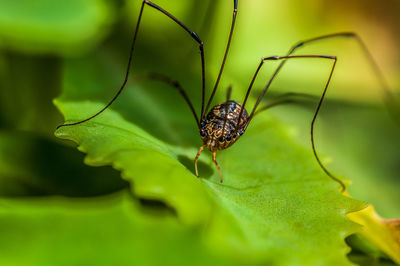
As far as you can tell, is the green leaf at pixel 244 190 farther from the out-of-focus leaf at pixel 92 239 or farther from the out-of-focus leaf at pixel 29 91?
the out-of-focus leaf at pixel 29 91

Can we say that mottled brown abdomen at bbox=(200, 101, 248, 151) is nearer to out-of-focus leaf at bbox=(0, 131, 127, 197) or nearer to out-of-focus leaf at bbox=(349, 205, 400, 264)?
out-of-focus leaf at bbox=(0, 131, 127, 197)

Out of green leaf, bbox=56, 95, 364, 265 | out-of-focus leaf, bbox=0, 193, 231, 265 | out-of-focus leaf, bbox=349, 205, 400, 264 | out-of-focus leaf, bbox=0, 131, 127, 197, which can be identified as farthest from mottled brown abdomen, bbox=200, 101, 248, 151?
out-of-focus leaf, bbox=0, 193, 231, 265

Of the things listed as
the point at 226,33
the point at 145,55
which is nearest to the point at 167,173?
the point at 145,55

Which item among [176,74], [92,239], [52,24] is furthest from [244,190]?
[52,24]

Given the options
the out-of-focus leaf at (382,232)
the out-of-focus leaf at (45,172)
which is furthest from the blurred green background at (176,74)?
the out-of-focus leaf at (382,232)

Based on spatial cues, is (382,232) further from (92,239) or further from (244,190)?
(92,239)

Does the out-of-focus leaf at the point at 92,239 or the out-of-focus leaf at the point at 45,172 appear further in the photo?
the out-of-focus leaf at the point at 45,172
